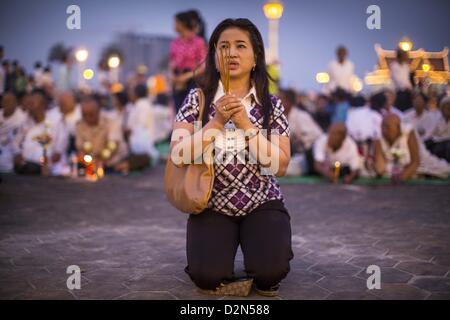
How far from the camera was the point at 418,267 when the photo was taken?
4020mm

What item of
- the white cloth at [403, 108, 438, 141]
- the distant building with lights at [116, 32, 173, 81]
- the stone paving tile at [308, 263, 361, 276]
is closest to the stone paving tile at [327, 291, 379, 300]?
the stone paving tile at [308, 263, 361, 276]

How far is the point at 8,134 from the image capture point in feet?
33.1

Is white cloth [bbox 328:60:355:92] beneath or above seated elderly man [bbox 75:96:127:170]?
above

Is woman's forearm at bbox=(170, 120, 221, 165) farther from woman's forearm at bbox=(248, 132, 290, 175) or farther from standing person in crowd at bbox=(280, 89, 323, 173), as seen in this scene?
standing person in crowd at bbox=(280, 89, 323, 173)

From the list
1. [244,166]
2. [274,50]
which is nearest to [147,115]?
[244,166]

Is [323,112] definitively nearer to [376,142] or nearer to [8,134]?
[376,142]

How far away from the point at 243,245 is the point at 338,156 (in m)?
5.58

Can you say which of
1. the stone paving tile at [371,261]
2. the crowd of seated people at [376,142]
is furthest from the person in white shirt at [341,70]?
the stone paving tile at [371,261]

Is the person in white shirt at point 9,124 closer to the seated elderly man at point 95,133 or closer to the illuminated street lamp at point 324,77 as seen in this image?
the seated elderly man at point 95,133

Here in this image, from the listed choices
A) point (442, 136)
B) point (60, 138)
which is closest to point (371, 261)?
point (442, 136)

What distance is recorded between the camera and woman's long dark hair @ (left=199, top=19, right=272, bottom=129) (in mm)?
3549

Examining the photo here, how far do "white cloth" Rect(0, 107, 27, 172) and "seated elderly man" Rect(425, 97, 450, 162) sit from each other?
25.6ft

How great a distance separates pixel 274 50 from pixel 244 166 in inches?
717

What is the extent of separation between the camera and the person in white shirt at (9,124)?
9977 millimetres
